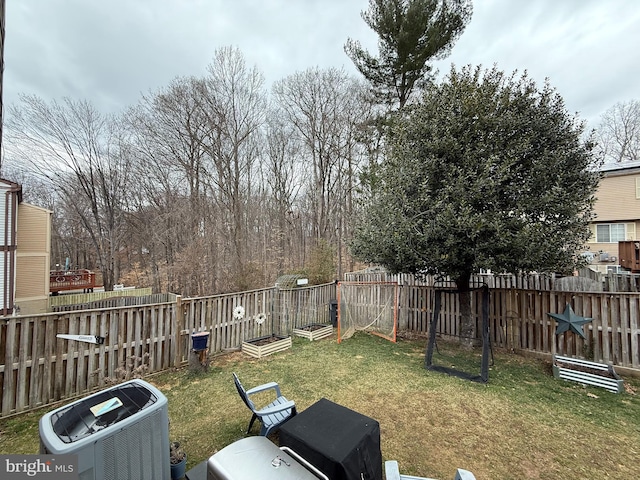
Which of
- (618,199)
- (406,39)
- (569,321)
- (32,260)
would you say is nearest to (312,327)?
(569,321)

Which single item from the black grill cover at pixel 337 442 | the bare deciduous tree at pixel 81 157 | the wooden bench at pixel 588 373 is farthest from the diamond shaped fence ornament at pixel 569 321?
the bare deciduous tree at pixel 81 157

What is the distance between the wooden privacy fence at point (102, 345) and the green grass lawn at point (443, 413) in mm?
290

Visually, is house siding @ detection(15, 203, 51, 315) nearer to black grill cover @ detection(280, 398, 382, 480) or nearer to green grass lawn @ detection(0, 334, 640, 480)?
green grass lawn @ detection(0, 334, 640, 480)

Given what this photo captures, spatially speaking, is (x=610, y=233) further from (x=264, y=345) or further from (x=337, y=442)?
(x=337, y=442)

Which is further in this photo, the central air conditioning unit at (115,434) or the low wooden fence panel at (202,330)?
the low wooden fence panel at (202,330)

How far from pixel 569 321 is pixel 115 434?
Result: 248 inches

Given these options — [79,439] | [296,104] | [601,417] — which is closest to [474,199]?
[601,417]

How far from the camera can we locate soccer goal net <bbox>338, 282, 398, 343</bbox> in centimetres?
681

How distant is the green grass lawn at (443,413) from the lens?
265 cm

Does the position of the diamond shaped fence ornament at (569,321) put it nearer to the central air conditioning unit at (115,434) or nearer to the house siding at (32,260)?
the central air conditioning unit at (115,434)

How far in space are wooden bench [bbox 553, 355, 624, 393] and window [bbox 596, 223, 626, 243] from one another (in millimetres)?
16301

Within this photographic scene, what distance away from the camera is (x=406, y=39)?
386 inches

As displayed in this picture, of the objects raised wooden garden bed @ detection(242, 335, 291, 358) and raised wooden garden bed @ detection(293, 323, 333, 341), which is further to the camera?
raised wooden garden bed @ detection(293, 323, 333, 341)

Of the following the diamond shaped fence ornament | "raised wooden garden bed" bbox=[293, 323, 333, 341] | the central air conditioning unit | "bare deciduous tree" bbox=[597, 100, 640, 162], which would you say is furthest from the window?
the central air conditioning unit
